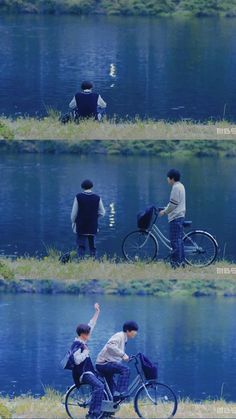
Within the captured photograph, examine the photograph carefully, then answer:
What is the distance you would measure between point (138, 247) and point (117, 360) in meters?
3.03

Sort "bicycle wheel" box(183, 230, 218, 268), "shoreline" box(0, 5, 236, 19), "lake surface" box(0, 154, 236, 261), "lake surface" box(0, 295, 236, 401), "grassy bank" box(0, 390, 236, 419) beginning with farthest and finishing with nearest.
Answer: "shoreline" box(0, 5, 236, 19) < "lake surface" box(0, 154, 236, 261) < "bicycle wheel" box(183, 230, 218, 268) < "lake surface" box(0, 295, 236, 401) < "grassy bank" box(0, 390, 236, 419)

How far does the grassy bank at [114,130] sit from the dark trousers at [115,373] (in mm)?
5316

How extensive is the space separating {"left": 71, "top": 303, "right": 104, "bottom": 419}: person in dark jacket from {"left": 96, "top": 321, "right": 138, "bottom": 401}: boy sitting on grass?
16cm

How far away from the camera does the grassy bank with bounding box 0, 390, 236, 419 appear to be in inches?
1035

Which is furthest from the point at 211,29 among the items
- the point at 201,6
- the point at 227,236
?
the point at 227,236

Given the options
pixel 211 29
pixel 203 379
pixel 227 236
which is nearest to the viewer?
pixel 203 379

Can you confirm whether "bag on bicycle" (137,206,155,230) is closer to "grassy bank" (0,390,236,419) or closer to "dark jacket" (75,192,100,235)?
"dark jacket" (75,192,100,235)

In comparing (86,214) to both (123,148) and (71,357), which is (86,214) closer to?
(123,148)

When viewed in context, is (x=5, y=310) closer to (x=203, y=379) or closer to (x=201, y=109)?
(x=203, y=379)

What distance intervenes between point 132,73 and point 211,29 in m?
1.87

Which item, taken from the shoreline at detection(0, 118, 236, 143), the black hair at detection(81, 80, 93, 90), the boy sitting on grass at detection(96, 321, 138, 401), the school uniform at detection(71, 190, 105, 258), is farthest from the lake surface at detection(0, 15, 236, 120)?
the boy sitting on grass at detection(96, 321, 138, 401)

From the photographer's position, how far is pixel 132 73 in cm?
3347

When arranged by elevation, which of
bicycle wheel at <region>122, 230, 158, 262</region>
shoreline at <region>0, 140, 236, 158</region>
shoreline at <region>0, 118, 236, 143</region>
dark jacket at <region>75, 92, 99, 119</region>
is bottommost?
bicycle wheel at <region>122, 230, 158, 262</region>

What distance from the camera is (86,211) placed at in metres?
28.3
